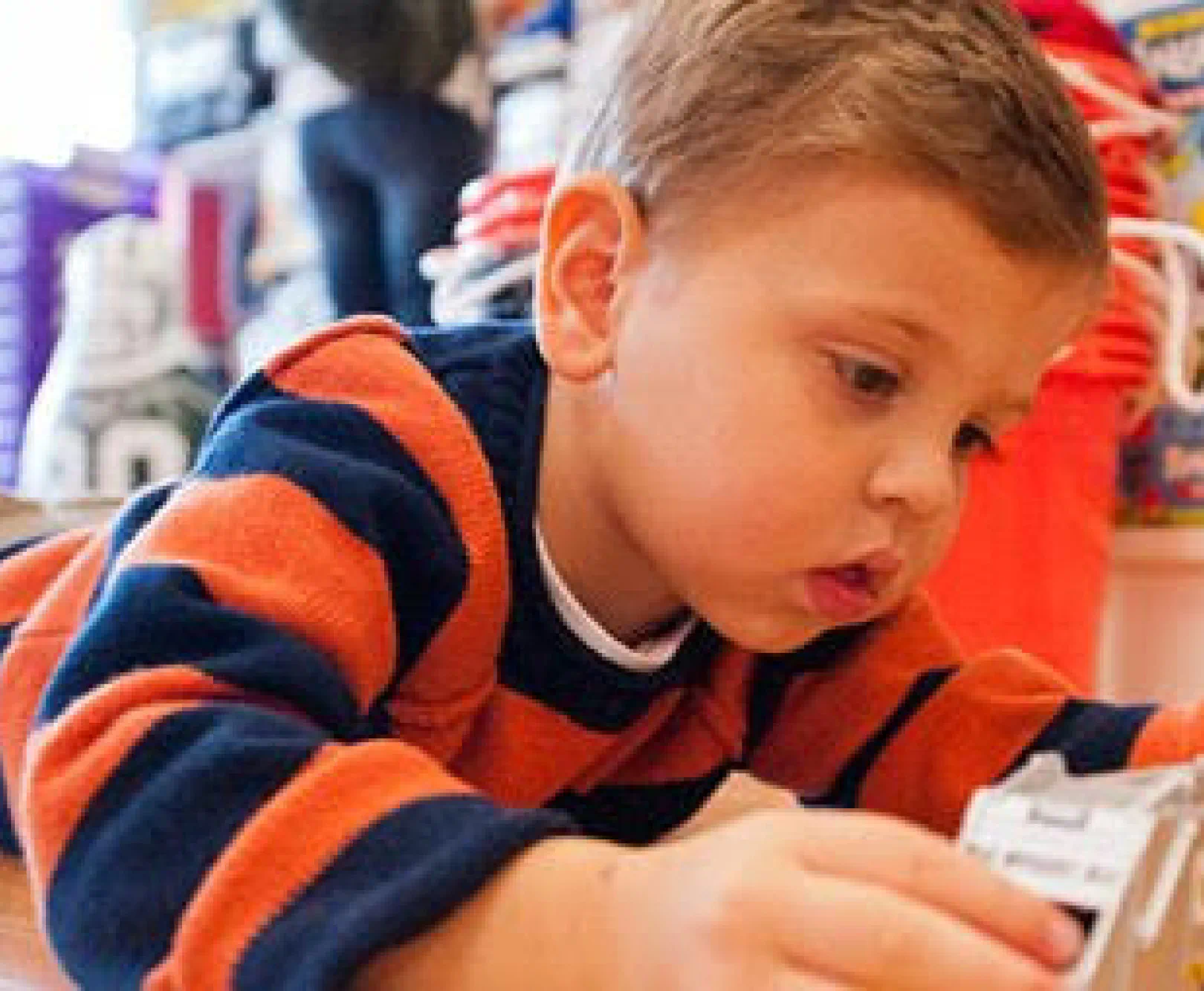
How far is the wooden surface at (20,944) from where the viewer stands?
1.78 ft

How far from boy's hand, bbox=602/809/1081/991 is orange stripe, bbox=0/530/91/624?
0.43 m

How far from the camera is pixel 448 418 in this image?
534 millimetres

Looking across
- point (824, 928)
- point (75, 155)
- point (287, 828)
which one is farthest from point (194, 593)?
point (75, 155)

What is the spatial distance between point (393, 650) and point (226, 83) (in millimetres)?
1429

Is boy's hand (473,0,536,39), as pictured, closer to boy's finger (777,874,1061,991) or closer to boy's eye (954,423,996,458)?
boy's eye (954,423,996,458)

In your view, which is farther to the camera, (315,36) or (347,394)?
(315,36)

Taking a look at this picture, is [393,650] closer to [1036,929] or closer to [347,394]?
[347,394]

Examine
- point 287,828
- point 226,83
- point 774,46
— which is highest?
point 774,46

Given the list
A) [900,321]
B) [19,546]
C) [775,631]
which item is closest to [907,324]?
[900,321]

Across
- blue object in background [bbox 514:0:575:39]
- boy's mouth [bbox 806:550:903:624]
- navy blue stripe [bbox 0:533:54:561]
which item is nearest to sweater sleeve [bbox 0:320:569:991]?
boy's mouth [bbox 806:550:903:624]

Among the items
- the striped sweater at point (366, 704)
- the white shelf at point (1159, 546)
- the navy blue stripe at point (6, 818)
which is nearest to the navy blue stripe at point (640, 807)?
the striped sweater at point (366, 704)

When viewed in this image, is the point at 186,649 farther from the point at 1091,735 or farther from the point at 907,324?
the point at 1091,735

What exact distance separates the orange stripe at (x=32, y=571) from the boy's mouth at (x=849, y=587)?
32 centimetres

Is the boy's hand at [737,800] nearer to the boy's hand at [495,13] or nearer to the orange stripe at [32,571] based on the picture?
the orange stripe at [32,571]
